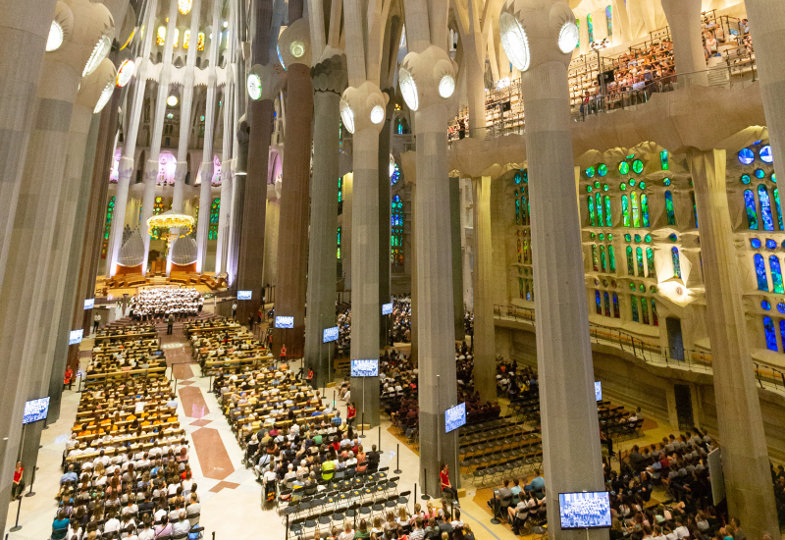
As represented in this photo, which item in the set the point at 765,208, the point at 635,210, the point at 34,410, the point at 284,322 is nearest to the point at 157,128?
the point at 284,322

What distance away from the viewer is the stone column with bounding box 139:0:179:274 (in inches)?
1390

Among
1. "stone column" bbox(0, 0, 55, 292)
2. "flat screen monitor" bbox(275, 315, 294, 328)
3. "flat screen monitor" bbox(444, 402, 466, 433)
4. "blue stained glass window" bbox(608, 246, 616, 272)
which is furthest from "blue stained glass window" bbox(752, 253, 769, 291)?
"stone column" bbox(0, 0, 55, 292)

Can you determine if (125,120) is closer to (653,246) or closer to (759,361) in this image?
(653,246)

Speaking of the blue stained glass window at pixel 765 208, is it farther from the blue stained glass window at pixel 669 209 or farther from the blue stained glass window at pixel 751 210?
the blue stained glass window at pixel 669 209

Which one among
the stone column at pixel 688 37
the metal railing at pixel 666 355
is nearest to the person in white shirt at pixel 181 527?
the metal railing at pixel 666 355

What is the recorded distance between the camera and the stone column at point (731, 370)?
29.1 ft

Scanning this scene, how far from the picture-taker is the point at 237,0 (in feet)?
102

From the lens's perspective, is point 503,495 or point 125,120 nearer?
point 503,495

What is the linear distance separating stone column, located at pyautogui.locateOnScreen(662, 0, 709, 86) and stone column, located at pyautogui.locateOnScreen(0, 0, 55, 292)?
13047mm

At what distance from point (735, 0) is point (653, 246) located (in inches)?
370

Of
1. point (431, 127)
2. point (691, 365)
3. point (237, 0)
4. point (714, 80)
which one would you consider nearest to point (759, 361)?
point (691, 365)

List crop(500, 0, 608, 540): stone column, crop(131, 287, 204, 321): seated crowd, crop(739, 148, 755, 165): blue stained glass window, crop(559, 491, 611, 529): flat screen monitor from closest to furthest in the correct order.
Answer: crop(559, 491, 611, 529): flat screen monitor
crop(500, 0, 608, 540): stone column
crop(739, 148, 755, 165): blue stained glass window
crop(131, 287, 204, 321): seated crowd

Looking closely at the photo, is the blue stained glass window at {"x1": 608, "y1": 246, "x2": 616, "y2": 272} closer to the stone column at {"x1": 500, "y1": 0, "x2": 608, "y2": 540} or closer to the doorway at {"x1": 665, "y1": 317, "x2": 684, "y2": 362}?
the doorway at {"x1": 665, "y1": 317, "x2": 684, "y2": 362}

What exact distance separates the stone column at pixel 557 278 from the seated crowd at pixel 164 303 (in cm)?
2398
